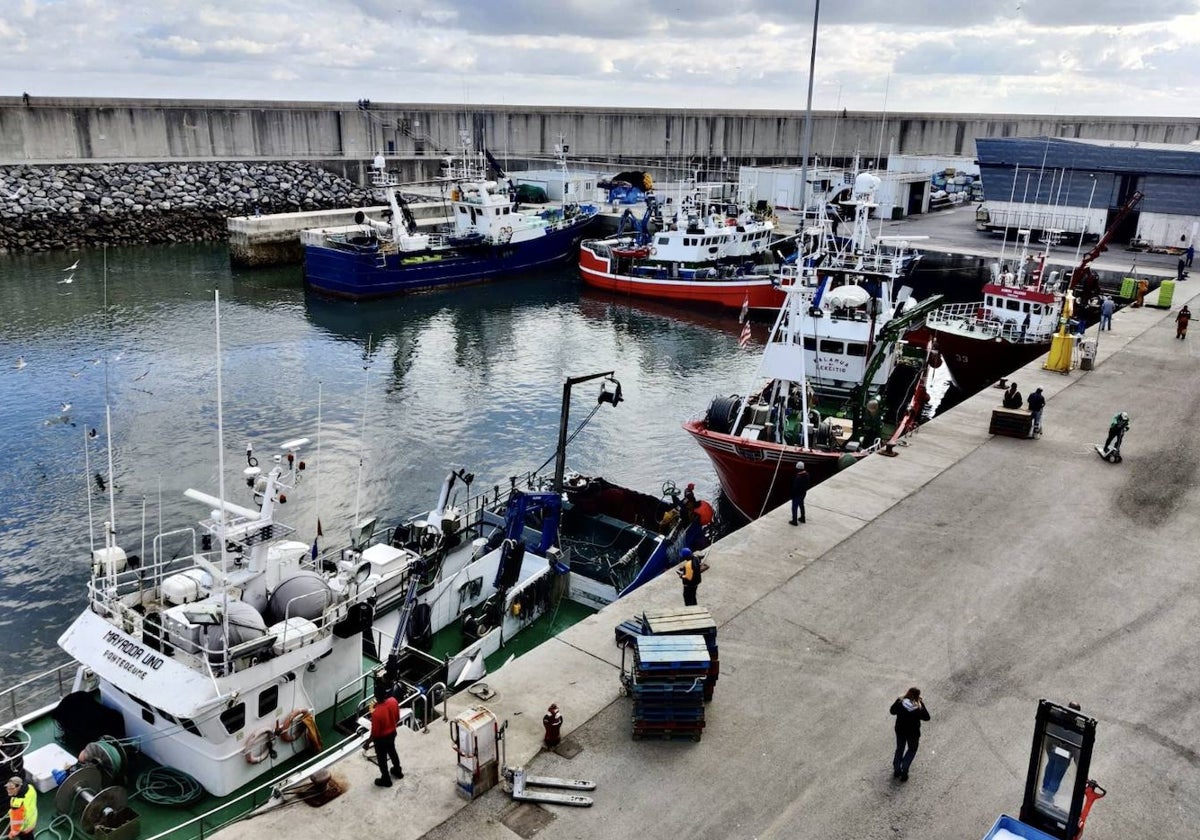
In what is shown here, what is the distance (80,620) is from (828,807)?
972cm

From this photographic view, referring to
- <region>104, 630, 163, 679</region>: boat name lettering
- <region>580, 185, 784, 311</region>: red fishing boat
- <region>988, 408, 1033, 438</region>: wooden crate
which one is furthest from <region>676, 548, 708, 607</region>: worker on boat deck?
<region>580, 185, 784, 311</region>: red fishing boat

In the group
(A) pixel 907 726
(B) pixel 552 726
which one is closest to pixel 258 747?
(B) pixel 552 726

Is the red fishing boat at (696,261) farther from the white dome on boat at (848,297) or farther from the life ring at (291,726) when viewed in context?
the life ring at (291,726)

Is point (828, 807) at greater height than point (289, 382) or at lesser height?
greater

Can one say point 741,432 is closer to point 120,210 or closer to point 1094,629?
point 1094,629

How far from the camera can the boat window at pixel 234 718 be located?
34.8 feet

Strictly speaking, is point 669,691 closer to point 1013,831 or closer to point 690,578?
point 690,578

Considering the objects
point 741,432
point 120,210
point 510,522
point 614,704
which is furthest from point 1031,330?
point 120,210

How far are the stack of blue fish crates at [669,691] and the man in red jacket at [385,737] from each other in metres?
2.73

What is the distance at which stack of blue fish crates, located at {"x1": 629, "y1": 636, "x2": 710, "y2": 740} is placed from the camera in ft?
33.1

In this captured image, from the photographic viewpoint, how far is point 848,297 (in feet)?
85.8

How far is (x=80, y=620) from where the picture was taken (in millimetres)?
11672

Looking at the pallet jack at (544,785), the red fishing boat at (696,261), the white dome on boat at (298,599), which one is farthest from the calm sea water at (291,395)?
the pallet jack at (544,785)

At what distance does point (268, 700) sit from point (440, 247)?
142ft
